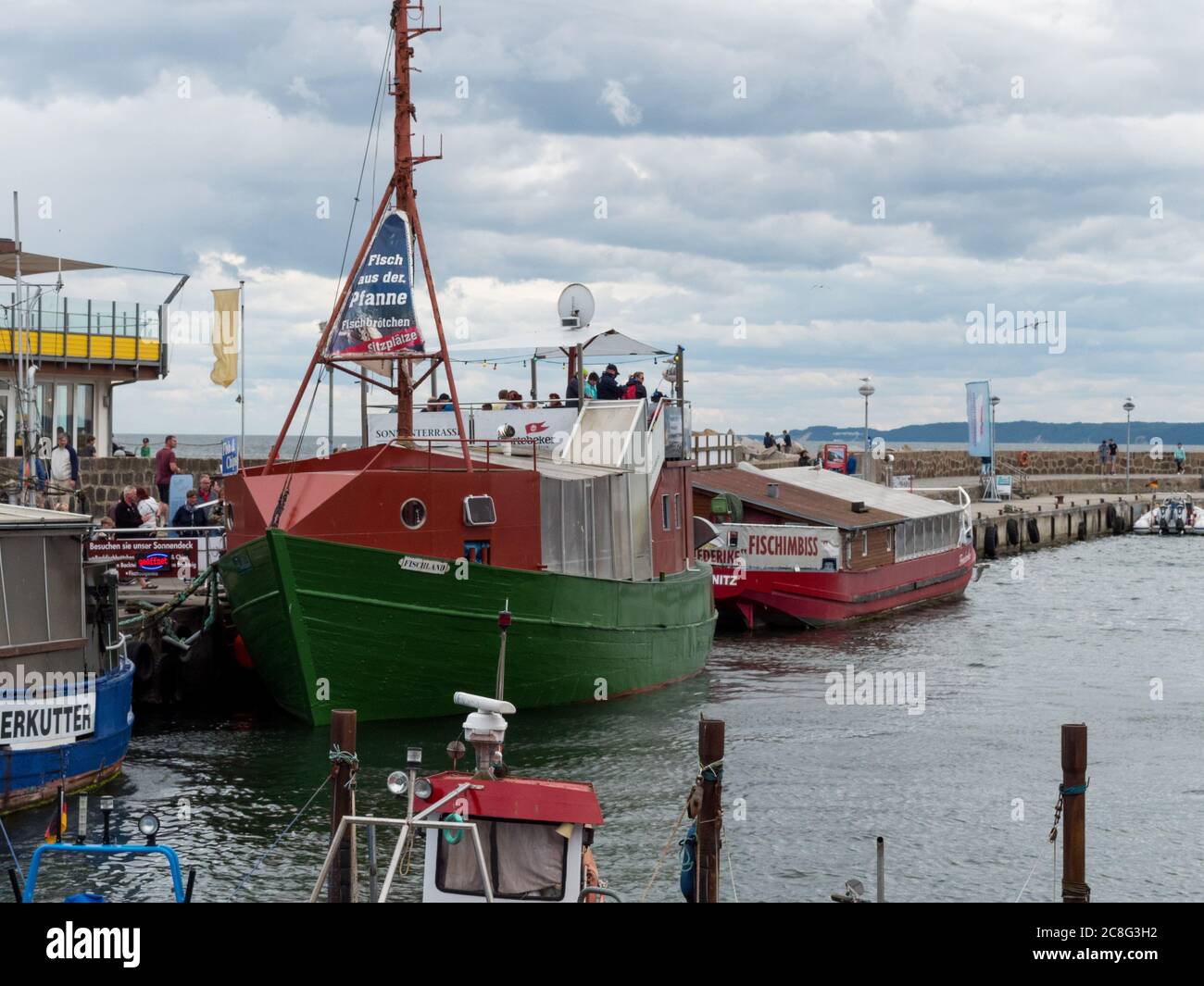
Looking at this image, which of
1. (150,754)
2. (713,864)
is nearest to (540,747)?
(150,754)

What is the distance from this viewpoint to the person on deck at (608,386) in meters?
27.9

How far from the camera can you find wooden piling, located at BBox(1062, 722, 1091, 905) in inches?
467

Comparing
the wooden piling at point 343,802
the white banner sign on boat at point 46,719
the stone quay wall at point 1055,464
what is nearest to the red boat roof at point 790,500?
the white banner sign on boat at point 46,719

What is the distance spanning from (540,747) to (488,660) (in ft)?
5.91

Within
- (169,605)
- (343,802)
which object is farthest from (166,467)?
(343,802)

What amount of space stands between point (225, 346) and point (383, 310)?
17.1 metres

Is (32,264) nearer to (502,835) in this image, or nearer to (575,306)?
(575,306)

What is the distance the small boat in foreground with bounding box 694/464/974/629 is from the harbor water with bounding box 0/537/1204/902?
4214mm

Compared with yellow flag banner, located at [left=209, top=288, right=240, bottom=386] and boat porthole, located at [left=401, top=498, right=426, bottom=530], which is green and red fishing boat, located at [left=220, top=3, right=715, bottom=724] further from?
yellow flag banner, located at [left=209, top=288, right=240, bottom=386]

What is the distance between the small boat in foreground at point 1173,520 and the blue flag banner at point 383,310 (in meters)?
56.9

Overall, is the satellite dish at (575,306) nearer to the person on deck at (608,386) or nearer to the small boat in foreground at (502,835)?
the person on deck at (608,386)

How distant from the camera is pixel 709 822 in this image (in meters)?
12.0
